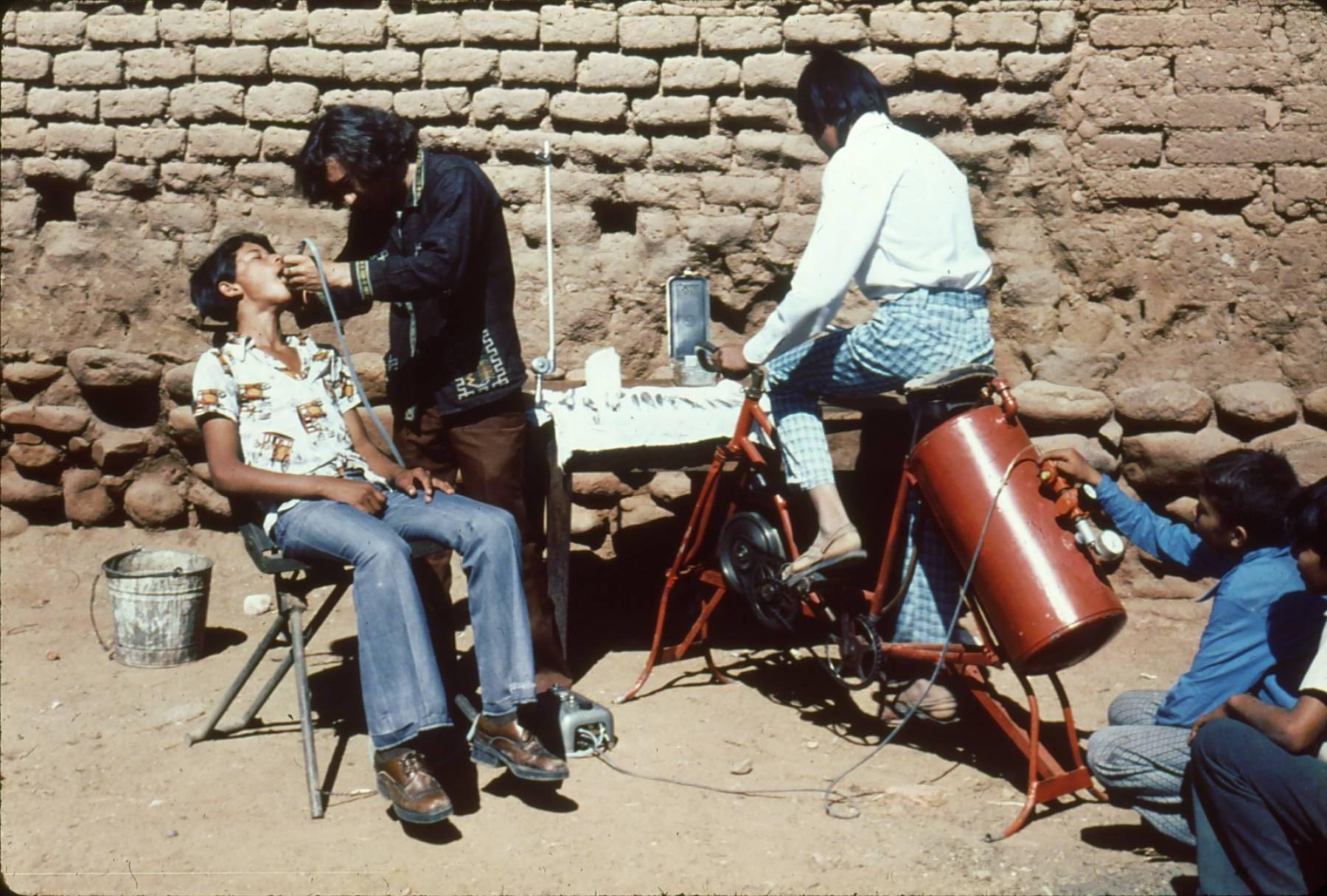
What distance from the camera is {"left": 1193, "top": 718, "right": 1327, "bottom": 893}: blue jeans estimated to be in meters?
2.73

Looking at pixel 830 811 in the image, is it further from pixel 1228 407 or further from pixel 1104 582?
pixel 1228 407

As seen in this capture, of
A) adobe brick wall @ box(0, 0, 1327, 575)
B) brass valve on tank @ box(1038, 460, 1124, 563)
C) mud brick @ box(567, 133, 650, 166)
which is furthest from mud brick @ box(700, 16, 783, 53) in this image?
brass valve on tank @ box(1038, 460, 1124, 563)

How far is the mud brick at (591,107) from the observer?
534 cm

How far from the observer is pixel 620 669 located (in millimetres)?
4680

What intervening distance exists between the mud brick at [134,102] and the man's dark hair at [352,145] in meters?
1.94

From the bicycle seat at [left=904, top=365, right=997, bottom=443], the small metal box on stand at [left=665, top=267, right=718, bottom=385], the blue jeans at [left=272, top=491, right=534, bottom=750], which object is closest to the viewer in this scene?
the blue jeans at [left=272, top=491, right=534, bottom=750]

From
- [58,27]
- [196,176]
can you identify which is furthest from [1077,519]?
[58,27]

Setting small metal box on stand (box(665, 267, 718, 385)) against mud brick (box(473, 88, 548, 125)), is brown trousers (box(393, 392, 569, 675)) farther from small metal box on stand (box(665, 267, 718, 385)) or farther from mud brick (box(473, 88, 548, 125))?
mud brick (box(473, 88, 548, 125))

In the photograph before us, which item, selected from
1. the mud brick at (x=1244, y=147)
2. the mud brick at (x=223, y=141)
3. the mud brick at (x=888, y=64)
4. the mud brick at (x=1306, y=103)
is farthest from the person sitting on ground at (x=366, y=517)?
the mud brick at (x=1306, y=103)

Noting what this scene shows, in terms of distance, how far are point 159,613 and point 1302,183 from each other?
4.59 m

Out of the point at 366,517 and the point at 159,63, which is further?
the point at 159,63

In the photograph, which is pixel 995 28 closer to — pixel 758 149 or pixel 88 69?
pixel 758 149

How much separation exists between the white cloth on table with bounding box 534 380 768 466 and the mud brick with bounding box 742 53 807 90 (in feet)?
4.99

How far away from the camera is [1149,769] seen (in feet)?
10.5
